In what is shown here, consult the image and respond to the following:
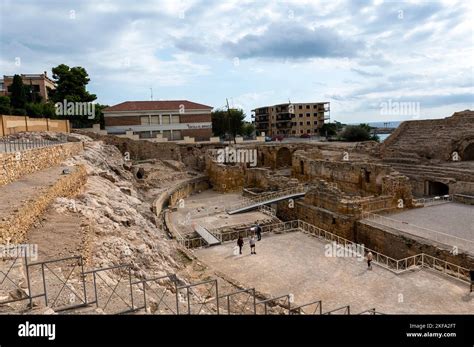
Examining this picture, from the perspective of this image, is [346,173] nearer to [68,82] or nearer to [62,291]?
[62,291]

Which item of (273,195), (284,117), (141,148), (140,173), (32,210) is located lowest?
(273,195)

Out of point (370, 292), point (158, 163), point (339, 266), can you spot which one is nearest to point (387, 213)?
point (339, 266)

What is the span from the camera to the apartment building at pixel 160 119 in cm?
4612

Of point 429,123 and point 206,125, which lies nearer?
point 429,123

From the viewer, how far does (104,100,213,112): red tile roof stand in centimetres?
4669

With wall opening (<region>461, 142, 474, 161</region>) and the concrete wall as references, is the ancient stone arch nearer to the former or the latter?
wall opening (<region>461, 142, 474, 161</region>)

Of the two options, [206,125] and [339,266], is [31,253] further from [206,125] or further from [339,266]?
[206,125]

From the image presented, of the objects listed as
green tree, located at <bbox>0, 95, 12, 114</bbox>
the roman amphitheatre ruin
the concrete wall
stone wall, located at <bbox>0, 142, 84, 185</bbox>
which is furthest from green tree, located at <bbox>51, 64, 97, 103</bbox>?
stone wall, located at <bbox>0, 142, 84, 185</bbox>

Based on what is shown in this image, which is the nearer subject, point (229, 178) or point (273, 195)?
point (273, 195)

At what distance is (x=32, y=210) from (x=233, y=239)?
37.4 feet

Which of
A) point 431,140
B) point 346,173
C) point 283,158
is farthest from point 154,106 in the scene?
point 431,140

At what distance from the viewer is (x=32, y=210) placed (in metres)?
9.96
